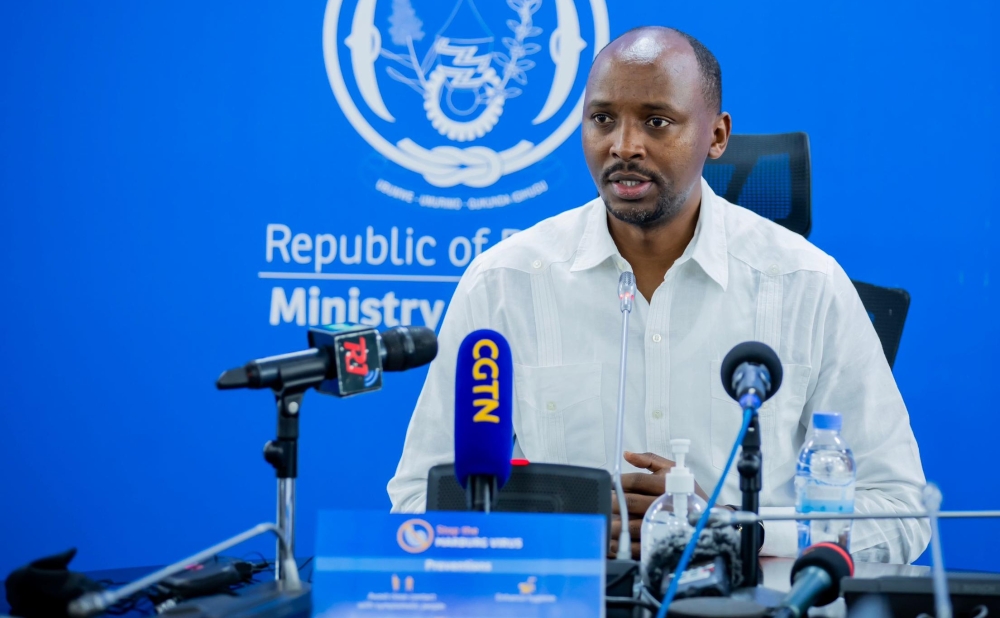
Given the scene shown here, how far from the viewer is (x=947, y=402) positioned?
2.93 metres

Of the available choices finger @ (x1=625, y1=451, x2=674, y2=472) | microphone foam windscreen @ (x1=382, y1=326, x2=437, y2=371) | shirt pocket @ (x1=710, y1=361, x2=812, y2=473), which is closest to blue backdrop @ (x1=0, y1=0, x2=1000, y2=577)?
shirt pocket @ (x1=710, y1=361, x2=812, y2=473)

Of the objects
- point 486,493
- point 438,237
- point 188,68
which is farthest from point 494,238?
point 486,493

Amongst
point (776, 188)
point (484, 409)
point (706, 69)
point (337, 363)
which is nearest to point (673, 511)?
point (484, 409)

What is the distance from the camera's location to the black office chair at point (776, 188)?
2.15m

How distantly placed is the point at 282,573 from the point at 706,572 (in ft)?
1.41

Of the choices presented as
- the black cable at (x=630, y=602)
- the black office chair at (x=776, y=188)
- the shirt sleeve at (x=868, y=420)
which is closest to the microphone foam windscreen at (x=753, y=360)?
the black cable at (x=630, y=602)

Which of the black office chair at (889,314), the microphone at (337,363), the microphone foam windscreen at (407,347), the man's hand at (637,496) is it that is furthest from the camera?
the black office chair at (889,314)

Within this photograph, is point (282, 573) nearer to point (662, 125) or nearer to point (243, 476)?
point (662, 125)

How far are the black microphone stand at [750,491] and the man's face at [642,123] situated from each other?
80 centimetres

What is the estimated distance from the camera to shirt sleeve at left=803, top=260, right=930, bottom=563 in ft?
5.09

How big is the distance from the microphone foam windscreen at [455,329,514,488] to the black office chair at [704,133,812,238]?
1.22 meters

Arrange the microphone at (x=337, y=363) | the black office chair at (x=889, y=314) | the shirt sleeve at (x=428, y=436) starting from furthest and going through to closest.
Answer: the black office chair at (x=889, y=314)
the shirt sleeve at (x=428, y=436)
the microphone at (x=337, y=363)

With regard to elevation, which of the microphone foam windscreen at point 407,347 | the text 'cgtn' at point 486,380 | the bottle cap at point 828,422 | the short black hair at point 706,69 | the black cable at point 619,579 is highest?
the short black hair at point 706,69

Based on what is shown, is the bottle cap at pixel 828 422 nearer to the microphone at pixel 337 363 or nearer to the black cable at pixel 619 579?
the black cable at pixel 619 579
